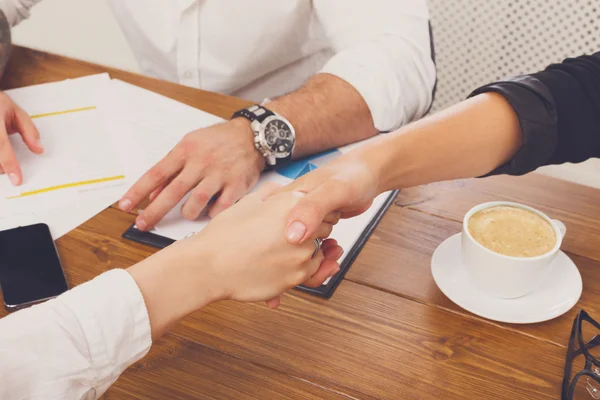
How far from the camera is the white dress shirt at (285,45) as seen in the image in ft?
3.82

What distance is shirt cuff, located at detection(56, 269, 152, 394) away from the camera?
638 mm

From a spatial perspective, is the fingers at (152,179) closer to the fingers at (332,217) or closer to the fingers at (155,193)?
the fingers at (155,193)

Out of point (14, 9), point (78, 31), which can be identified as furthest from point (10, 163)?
point (78, 31)

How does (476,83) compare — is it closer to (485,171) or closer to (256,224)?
(485,171)

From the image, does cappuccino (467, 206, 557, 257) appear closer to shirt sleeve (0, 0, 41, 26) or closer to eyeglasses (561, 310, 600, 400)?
eyeglasses (561, 310, 600, 400)

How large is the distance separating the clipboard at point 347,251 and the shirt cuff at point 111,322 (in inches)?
7.8

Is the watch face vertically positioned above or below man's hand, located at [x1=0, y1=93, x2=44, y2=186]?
below

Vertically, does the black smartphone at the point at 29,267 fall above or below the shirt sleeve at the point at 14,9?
below

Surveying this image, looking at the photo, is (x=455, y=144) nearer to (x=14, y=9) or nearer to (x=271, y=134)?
(x=271, y=134)

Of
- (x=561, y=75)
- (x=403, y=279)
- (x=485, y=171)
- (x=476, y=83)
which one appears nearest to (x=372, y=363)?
(x=403, y=279)

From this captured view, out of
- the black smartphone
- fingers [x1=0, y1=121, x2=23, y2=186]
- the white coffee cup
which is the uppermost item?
fingers [x1=0, y1=121, x2=23, y2=186]

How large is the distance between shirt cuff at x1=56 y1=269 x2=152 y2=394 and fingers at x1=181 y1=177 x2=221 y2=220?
0.25 m

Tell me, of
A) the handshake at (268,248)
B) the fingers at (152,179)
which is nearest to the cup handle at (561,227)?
the handshake at (268,248)

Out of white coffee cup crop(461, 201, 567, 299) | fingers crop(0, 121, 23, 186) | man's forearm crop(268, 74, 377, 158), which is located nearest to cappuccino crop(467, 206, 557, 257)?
white coffee cup crop(461, 201, 567, 299)
